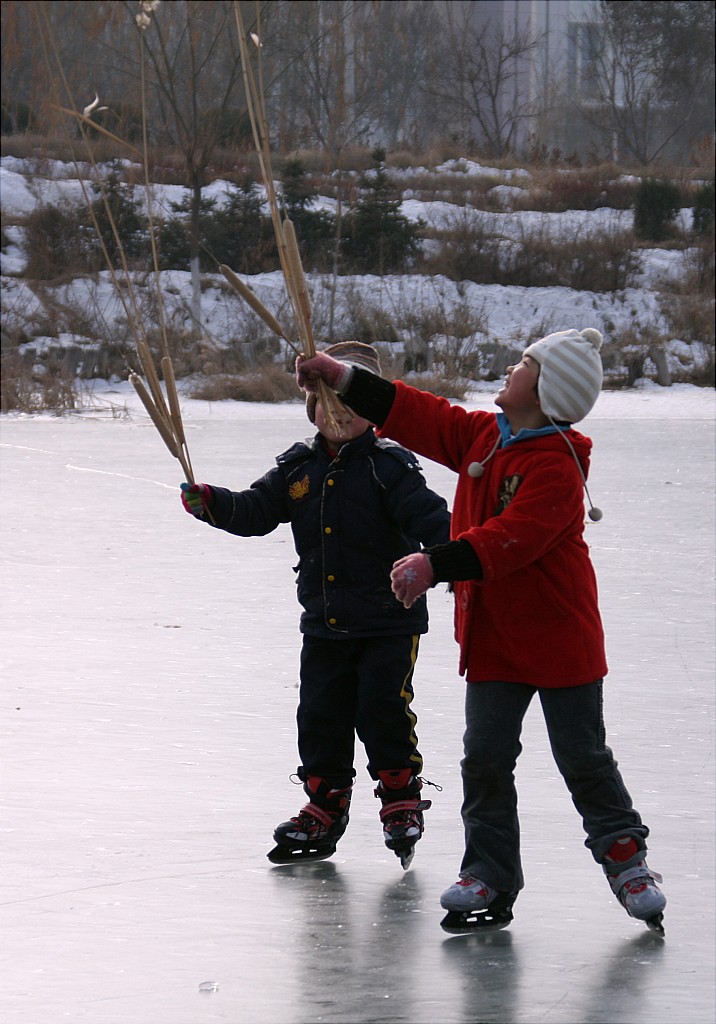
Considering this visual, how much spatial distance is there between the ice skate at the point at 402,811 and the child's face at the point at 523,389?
807mm

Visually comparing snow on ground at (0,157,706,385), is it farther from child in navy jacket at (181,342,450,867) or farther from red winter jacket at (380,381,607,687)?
red winter jacket at (380,381,607,687)

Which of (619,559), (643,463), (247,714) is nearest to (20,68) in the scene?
(643,463)

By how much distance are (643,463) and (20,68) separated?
25483 mm

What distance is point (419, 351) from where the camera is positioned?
59.2 feet

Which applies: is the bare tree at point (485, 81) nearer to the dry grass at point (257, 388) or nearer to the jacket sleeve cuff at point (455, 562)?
the dry grass at point (257, 388)

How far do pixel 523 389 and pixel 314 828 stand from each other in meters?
0.98

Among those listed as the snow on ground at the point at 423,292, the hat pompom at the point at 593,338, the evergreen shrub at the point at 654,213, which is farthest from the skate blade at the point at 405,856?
the evergreen shrub at the point at 654,213

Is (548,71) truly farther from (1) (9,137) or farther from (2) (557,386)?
(2) (557,386)

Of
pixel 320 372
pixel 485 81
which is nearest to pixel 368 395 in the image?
pixel 320 372

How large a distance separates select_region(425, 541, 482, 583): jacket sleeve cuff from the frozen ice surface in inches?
25.0

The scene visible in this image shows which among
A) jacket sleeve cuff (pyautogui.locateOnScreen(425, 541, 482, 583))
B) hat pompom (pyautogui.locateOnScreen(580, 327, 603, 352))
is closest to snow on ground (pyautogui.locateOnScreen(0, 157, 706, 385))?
hat pompom (pyautogui.locateOnScreen(580, 327, 603, 352))

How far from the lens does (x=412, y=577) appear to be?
91.2 inches

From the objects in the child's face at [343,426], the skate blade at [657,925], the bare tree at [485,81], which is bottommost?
the skate blade at [657,925]

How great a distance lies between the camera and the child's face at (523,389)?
8.34 ft
